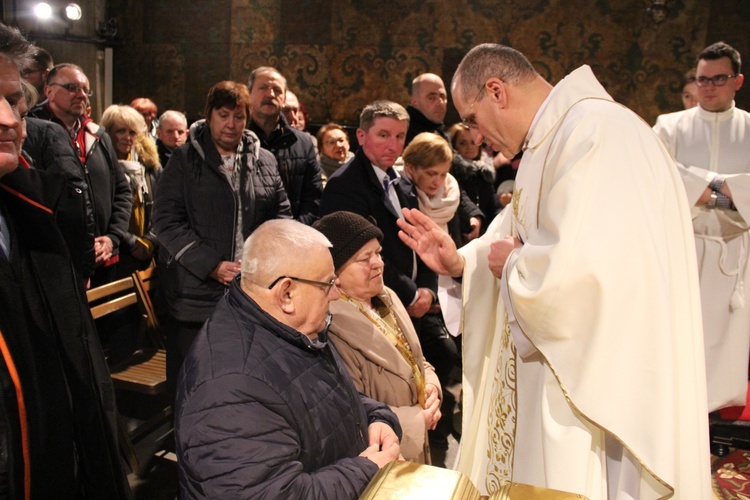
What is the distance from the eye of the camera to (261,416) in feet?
4.81

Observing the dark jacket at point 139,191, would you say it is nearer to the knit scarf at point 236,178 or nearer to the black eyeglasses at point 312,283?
the knit scarf at point 236,178

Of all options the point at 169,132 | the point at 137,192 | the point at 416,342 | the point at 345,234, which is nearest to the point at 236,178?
the point at 345,234

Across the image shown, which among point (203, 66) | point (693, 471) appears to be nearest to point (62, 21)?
point (203, 66)

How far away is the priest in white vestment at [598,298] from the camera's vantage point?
166 cm

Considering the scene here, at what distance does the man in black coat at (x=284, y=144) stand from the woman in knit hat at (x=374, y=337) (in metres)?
1.45

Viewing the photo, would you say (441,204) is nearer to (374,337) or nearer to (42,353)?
(374,337)

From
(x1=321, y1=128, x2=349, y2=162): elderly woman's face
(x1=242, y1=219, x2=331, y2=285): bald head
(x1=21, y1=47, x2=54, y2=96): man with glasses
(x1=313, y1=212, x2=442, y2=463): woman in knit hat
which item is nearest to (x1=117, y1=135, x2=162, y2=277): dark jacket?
(x1=21, y1=47, x2=54, y2=96): man with glasses

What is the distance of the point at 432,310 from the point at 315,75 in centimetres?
479

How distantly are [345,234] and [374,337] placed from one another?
41 cm

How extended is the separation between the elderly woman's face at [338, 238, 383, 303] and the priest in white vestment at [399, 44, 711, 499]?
2.07ft

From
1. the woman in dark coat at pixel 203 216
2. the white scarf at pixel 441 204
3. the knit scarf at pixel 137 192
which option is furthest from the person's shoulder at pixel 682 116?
the knit scarf at pixel 137 192

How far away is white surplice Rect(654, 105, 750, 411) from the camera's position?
12.3 feet

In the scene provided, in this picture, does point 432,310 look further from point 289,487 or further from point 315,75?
point 315,75

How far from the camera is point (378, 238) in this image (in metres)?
2.61
